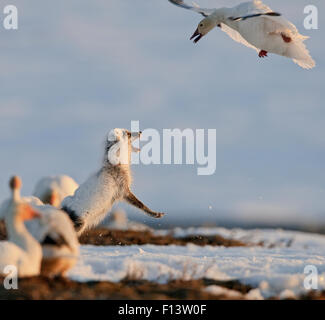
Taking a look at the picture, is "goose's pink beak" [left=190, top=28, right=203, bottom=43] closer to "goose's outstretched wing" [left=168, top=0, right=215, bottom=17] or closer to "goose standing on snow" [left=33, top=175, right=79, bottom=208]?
"goose's outstretched wing" [left=168, top=0, right=215, bottom=17]

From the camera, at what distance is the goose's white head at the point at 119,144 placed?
926 cm

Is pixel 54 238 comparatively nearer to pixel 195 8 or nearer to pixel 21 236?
pixel 21 236

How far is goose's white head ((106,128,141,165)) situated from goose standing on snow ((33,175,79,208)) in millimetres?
5728

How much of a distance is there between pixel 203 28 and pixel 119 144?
3914mm

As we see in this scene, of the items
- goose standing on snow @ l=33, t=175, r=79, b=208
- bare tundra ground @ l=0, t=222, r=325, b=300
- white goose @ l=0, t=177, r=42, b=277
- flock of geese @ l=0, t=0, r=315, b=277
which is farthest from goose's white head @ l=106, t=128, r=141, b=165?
goose standing on snow @ l=33, t=175, r=79, b=208

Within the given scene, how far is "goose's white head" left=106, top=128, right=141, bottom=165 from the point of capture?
30.4ft

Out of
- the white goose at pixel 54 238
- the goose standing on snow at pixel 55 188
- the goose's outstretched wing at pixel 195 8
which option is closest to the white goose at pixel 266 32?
the goose's outstretched wing at pixel 195 8

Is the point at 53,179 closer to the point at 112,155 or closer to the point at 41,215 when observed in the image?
the point at 112,155

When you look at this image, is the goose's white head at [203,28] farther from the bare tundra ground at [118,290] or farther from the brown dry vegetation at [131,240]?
the bare tundra ground at [118,290]

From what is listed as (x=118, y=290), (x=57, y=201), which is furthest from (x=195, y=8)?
(x=118, y=290)

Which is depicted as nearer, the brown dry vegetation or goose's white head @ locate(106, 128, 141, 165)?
goose's white head @ locate(106, 128, 141, 165)

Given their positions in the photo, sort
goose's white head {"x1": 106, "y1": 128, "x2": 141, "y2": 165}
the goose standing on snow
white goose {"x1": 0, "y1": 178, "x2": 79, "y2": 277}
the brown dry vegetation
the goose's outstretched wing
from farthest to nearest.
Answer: the goose standing on snow → the brown dry vegetation → the goose's outstretched wing → goose's white head {"x1": 106, "y1": 128, "x2": 141, "y2": 165} → white goose {"x1": 0, "y1": 178, "x2": 79, "y2": 277}

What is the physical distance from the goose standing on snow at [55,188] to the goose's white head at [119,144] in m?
A: 5.73
